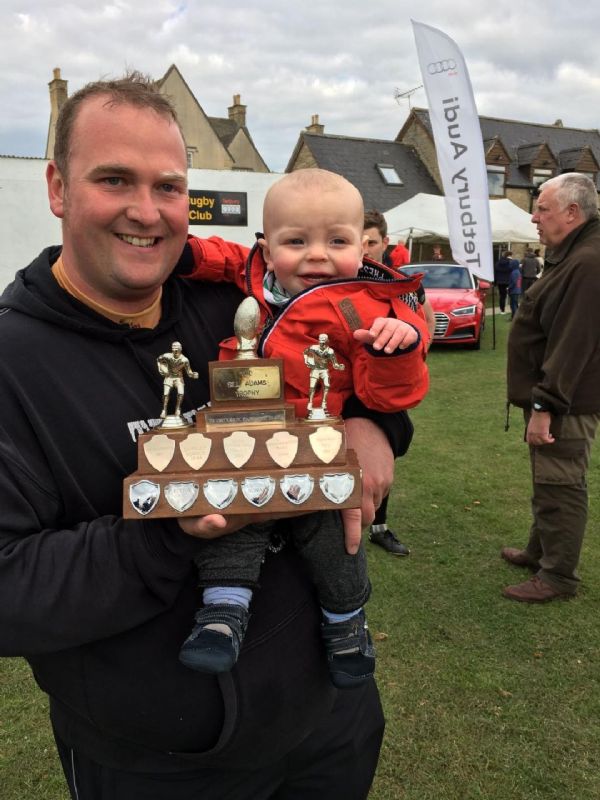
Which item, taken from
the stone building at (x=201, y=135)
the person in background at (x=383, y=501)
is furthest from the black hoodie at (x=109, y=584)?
the stone building at (x=201, y=135)

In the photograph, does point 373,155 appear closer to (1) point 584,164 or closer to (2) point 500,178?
(2) point 500,178

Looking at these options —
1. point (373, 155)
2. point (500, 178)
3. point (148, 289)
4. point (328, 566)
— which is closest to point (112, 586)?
point (328, 566)

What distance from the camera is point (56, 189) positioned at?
4.92 ft

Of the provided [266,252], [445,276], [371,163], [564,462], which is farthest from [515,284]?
[266,252]

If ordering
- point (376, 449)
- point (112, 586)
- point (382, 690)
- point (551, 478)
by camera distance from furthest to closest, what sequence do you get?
point (551, 478), point (382, 690), point (376, 449), point (112, 586)

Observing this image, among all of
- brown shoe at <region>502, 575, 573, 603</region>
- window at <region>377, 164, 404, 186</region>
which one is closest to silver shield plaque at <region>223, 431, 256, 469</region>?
brown shoe at <region>502, 575, 573, 603</region>

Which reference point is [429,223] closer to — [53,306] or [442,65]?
[442,65]

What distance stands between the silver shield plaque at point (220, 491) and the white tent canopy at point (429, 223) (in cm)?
1983

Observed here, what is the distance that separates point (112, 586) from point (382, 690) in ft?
9.03

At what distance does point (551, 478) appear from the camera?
4219mm

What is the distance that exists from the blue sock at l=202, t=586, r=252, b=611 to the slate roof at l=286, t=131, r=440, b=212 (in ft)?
96.6

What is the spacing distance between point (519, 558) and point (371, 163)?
31293 millimetres

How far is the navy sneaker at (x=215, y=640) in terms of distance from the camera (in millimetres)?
1335

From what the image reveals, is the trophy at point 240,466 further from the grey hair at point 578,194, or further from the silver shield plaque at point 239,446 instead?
the grey hair at point 578,194
